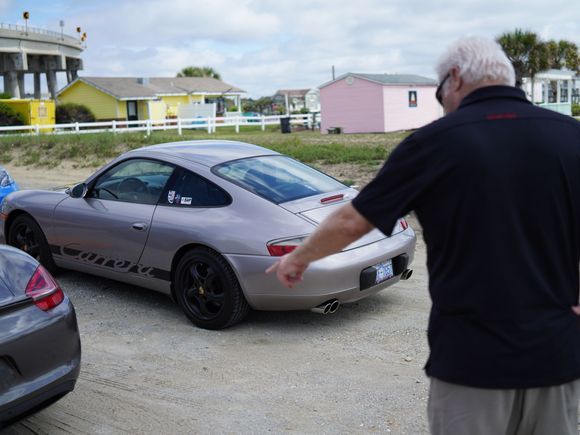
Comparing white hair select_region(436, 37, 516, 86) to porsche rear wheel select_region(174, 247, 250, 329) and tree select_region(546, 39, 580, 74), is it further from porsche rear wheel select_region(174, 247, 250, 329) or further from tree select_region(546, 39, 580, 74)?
tree select_region(546, 39, 580, 74)

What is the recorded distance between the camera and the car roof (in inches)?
240

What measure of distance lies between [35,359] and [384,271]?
9.23 ft

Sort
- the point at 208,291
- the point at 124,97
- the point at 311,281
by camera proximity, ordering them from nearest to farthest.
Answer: the point at 311,281, the point at 208,291, the point at 124,97

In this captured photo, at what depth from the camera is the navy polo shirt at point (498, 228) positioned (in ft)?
6.90

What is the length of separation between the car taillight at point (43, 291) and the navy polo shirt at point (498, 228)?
2.37 meters

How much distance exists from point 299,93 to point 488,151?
124292 millimetres

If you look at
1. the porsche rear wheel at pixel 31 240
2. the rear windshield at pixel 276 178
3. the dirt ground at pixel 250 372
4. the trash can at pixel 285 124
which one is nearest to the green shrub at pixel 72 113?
the trash can at pixel 285 124

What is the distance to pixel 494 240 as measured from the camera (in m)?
2.11

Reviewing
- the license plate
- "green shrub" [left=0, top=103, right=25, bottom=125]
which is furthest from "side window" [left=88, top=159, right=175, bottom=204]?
"green shrub" [left=0, top=103, right=25, bottom=125]

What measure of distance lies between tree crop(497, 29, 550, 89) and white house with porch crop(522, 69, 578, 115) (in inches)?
44.7

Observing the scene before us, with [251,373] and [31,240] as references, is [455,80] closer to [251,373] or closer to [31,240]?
[251,373]

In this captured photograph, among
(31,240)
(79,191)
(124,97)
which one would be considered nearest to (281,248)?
(79,191)

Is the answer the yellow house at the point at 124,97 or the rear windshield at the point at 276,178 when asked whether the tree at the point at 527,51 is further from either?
the rear windshield at the point at 276,178

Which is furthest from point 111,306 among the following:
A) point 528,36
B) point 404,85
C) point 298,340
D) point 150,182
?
point 528,36
